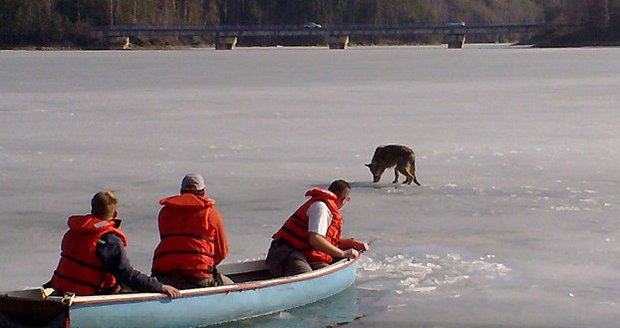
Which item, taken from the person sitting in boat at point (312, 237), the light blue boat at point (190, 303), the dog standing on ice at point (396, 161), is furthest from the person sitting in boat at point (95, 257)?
the dog standing on ice at point (396, 161)

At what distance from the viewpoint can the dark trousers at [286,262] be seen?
710cm

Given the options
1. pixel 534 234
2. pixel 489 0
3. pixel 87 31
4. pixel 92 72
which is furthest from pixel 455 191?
pixel 489 0

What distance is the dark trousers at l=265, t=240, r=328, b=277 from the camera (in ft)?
23.3

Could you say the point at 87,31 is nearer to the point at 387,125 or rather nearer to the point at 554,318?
the point at 387,125

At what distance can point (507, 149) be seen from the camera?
14.2 metres

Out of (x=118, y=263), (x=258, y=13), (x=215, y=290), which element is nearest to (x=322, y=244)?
(x=215, y=290)

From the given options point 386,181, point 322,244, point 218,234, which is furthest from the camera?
point 386,181

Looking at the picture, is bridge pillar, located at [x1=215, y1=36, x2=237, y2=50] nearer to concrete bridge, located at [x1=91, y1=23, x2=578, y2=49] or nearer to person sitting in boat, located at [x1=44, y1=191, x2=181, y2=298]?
concrete bridge, located at [x1=91, y1=23, x2=578, y2=49]

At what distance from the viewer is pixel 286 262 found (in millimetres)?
7129

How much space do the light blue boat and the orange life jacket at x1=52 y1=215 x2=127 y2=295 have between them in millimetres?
160

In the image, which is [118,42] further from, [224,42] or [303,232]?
[303,232]

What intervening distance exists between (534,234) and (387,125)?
8.34 meters

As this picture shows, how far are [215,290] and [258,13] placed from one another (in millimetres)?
107546

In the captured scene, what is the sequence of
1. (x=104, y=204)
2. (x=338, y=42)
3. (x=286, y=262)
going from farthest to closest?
(x=338, y=42) → (x=286, y=262) → (x=104, y=204)
